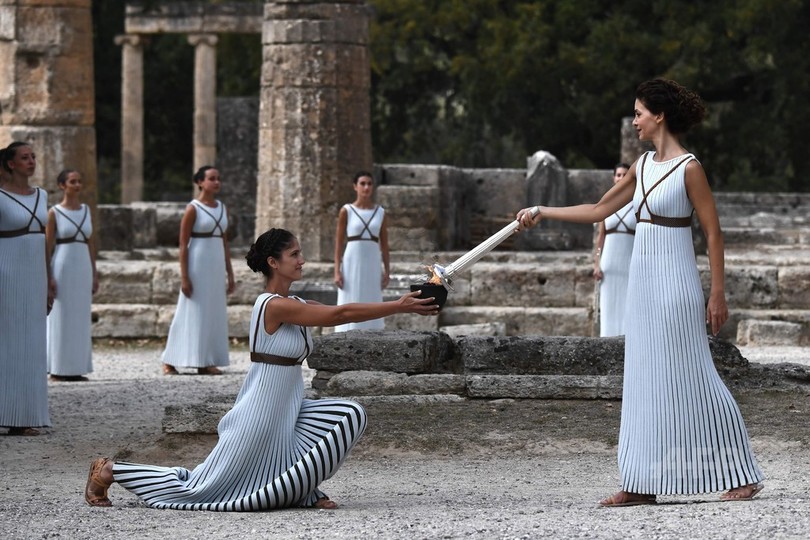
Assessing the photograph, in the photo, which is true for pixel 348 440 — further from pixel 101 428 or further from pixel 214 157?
pixel 214 157

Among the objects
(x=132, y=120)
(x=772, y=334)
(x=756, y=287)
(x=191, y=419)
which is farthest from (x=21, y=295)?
(x=132, y=120)

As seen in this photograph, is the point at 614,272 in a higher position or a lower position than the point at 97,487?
higher

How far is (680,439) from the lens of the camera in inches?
267

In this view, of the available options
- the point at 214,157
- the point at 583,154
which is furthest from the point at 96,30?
the point at 583,154

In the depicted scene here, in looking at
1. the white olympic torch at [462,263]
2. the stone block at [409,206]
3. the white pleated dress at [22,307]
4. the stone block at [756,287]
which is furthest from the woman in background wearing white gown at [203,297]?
the white olympic torch at [462,263]

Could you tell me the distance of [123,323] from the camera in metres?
16.1

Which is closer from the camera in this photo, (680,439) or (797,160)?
(680,439)

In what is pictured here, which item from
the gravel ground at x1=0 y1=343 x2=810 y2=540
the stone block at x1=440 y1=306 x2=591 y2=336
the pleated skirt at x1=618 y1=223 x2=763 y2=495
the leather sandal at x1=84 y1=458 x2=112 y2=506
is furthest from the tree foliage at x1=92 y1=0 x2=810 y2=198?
the leather sandal at x1=84 y1=458 x2=112 y2=506

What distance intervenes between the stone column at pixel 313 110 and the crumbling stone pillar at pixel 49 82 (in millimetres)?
1896

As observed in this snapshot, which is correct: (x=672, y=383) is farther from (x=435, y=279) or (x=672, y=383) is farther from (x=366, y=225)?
(x=366, y=225)

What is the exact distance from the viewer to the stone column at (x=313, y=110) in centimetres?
1677

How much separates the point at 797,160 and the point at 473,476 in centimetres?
2434

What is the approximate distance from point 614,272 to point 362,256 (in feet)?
6.99

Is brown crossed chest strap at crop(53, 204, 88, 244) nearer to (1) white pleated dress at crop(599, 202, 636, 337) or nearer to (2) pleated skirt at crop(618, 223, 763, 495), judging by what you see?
(1) white pleated dress at crop(599, 202, 636, 337)
